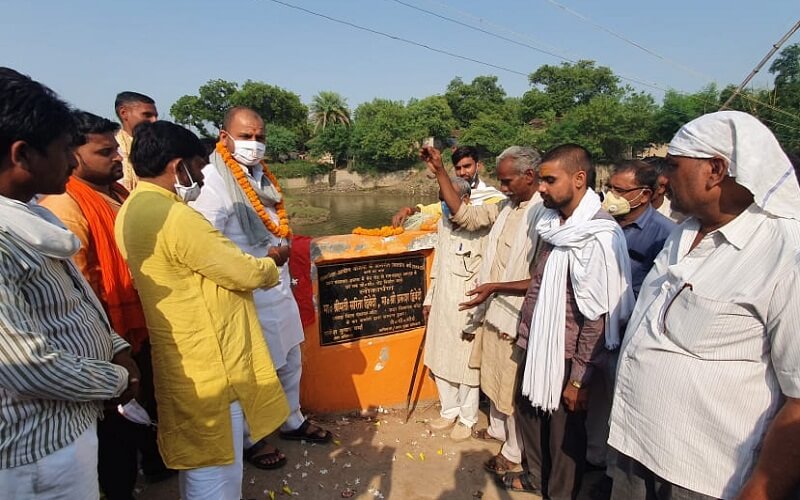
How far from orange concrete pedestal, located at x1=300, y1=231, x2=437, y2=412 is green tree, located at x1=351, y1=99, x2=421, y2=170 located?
42.9 metres

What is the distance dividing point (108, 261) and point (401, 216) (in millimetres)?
2360

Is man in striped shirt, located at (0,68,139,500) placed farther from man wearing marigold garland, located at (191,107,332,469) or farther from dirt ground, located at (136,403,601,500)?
dirt ground, located at (136,403,601,500)

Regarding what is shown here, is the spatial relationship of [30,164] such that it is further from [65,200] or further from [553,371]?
[553,371]

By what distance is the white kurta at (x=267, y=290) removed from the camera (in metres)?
2.74

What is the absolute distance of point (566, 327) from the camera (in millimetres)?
2533

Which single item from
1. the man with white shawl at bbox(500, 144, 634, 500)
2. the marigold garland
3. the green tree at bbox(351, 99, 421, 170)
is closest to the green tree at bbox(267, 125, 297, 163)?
the green tree at bbox(351, 99, 421, 170)

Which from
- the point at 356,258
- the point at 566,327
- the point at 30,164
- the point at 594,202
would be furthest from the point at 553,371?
the point at 30,164

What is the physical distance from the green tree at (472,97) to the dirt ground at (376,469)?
2135 inches

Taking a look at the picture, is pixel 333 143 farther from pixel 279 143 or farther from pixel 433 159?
pixel 433 159

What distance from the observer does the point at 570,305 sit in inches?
99.4

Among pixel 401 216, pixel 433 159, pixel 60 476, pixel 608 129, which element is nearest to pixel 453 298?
pixel 401 216

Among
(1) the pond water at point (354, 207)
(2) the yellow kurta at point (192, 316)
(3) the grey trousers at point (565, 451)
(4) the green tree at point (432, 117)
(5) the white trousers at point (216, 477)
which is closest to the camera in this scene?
(2) the yellow kurta at point (192, 316)

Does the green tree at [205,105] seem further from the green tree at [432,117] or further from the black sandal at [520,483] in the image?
the black sandal at [520,483]

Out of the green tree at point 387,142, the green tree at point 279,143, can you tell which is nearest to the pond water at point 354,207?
the green tree at point 387,142
